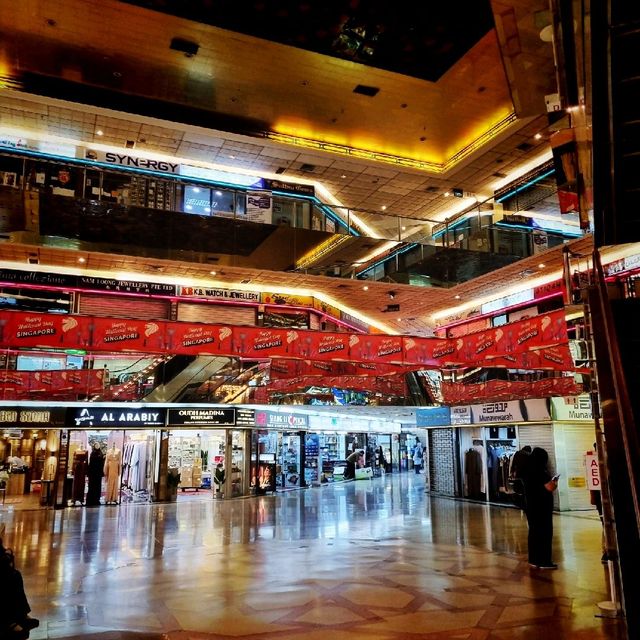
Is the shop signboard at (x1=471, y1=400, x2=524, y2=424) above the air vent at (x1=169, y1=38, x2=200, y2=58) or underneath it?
underneath

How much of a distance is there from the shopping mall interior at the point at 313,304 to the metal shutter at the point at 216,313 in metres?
0.10

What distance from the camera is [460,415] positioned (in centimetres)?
1888

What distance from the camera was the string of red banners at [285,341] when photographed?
10539 millimetres

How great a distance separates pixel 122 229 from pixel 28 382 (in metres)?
6.20

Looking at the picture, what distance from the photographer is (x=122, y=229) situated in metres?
13.2

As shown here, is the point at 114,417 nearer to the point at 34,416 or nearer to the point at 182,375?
the point at 34,416

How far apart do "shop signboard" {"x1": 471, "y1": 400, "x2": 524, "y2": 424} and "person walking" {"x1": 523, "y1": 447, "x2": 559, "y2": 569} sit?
895cm

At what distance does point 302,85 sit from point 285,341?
5.29 metres

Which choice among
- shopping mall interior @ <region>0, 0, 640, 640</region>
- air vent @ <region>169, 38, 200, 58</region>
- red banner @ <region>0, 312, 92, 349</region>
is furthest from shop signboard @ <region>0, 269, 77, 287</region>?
air vent @ <region>169, 38, 200, 58</region>

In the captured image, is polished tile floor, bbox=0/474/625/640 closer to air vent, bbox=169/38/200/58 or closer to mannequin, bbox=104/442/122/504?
mannequin, bbox=104/442/122/504

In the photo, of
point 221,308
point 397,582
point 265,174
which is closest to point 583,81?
point 397,582

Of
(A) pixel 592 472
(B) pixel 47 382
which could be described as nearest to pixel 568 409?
(A) pixel 592 472

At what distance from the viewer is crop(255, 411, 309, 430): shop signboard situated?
21.2 m

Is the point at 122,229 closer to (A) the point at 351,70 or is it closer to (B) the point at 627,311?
(A) the point at 351,70
